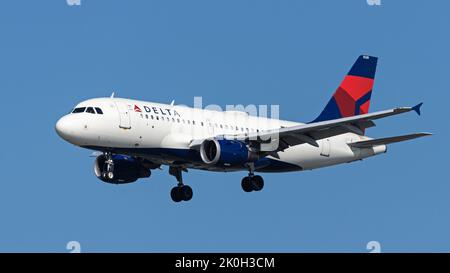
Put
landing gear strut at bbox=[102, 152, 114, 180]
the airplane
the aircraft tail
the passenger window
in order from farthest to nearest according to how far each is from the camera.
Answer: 1. the aircraft tail
2. landing gear strut at bbox=[102, 152, 114, 180]
3. the passenger window
4. the airplane

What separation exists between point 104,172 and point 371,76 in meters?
20.2

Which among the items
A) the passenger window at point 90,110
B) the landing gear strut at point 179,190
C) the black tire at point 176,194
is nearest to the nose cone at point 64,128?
the passenger window at point 90,110

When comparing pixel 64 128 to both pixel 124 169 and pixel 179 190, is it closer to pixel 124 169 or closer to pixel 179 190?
pixel 124 169

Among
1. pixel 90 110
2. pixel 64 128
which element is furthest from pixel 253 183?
pixel 64 128

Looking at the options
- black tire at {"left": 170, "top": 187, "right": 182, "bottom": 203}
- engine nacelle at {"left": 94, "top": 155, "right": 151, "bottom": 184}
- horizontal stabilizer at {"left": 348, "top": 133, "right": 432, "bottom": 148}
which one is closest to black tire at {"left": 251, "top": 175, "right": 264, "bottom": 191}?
black tire at {"left": 170, "top": 187, "right": 182, "bottom": 203}

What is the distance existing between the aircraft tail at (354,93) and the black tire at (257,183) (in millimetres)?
8118

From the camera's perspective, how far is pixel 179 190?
66875 mm

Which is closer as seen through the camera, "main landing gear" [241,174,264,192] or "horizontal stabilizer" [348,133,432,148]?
"horizontal stabilizer" [348,133,432,148]

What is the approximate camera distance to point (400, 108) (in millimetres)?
55031

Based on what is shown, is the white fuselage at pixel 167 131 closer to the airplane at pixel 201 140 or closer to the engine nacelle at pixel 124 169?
the airplane at pixel 201 140

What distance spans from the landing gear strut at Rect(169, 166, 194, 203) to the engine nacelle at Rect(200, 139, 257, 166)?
18.7 ft

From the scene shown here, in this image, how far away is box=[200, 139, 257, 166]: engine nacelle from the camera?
60.6 meters

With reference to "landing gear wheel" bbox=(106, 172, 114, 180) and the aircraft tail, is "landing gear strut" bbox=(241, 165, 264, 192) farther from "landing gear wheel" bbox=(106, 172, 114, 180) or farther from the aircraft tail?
the aircraft tail
